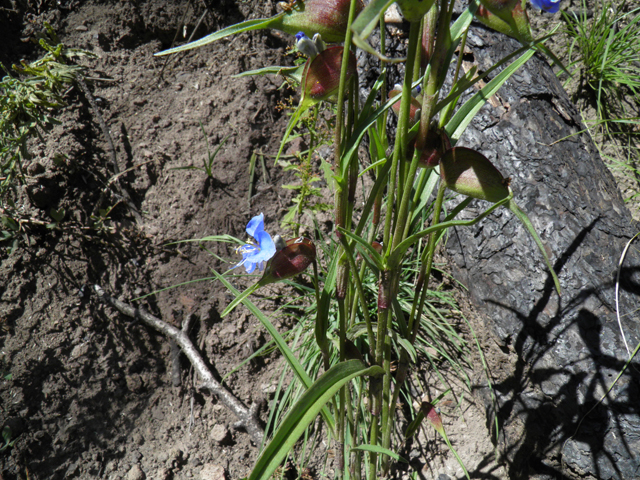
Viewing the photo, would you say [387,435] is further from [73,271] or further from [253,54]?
[253,54]

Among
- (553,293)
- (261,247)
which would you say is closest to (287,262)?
(261,247)

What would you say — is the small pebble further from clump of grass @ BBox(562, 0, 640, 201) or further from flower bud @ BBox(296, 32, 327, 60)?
clump of grass @ BBox(562, 0, 640, 201)

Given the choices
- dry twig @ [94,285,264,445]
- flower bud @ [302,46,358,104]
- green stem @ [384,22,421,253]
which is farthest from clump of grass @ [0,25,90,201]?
green stem @ [384,22,421,253]

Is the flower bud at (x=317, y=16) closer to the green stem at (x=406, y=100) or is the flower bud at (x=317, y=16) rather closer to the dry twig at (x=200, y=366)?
the green stem at (x=406, y=100)

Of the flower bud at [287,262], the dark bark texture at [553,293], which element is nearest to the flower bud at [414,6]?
the flower bud at [287,262]

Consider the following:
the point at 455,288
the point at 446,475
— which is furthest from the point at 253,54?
the point at 446,475

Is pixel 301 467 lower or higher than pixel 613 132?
lower
